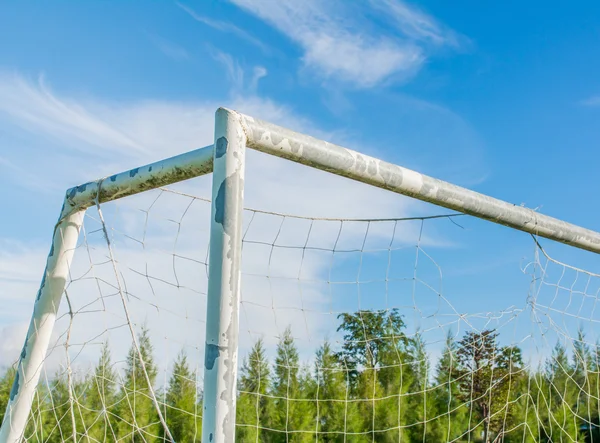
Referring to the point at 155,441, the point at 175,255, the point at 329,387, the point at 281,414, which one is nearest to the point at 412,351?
the point at 329,387

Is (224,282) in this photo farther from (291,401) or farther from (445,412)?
(445,412)

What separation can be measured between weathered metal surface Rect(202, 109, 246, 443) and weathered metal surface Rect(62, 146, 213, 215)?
0.89 ft

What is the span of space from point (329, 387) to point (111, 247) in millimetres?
5963

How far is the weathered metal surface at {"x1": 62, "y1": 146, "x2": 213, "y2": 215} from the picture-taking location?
2.25m

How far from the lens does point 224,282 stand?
1.85m

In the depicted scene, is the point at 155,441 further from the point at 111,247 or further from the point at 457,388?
the point at 111,247

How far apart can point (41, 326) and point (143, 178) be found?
784mm

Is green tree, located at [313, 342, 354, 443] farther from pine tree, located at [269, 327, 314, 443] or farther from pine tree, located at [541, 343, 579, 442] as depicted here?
pine tree, located at [541, 343, 579, 442]

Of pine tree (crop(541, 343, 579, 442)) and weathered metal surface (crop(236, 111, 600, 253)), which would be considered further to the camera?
pine tree (crop(541, 343, 579, 442))

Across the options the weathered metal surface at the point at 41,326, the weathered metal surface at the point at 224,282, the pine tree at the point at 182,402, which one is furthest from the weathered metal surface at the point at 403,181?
the pine tree at the point at 182,402

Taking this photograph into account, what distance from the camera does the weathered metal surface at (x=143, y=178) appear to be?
225 cm

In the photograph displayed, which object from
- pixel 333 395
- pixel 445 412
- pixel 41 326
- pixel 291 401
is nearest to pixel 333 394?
pixel 333 395

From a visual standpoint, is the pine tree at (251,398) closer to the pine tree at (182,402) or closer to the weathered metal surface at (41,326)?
the pine tree at (182,402)

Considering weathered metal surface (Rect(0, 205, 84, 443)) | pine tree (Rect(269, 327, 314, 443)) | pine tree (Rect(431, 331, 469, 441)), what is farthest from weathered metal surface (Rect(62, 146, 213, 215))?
pine tree (Rect(431, 331, 469, 441))
